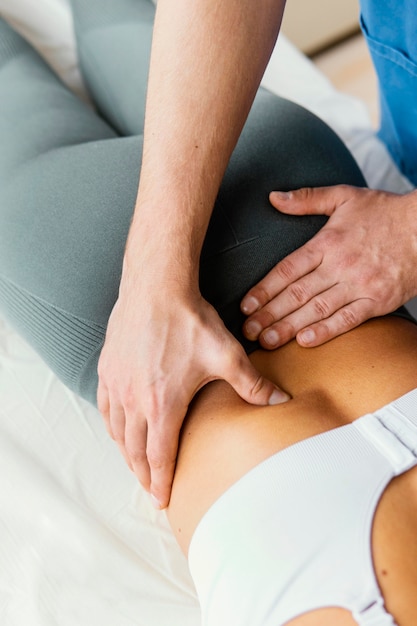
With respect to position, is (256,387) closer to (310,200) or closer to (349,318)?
(349,318)

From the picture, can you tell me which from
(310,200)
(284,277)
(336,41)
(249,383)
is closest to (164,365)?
(249,383)

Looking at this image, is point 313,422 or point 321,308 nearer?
point 313,422

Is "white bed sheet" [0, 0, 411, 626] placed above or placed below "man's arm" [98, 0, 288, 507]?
below

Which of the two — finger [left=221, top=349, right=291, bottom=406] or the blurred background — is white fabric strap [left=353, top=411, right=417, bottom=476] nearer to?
finger [left=221, top=349, right=291, bottom=406]

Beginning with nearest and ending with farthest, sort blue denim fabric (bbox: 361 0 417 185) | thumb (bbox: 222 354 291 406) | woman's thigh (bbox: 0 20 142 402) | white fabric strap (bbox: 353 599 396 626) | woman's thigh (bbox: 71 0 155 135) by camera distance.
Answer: white fabric strap (bbox: 353 599 396 626), thumb (bbox: 222 354 291 406), woman's thigh (bbox: 0 20 142 402), blue denim fabric (bbox: 361 0 417 185), woman's thigh (bbox: 71 0 155 135)

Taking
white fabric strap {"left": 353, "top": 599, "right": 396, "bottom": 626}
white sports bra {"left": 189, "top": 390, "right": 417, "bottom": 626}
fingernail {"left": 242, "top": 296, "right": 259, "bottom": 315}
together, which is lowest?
white fabric strap {"left": 353, "top": 599, "right": 396, "bottom": 626}

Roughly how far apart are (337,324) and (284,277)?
0.09 meters

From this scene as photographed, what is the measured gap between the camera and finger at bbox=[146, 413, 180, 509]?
0.82 m

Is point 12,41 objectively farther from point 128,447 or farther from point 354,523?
point 354,523

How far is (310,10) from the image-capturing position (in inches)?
78.6

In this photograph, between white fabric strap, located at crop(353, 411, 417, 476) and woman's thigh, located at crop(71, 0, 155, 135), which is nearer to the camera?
white fabric strap, located at crop(353, 411, 417, 476)

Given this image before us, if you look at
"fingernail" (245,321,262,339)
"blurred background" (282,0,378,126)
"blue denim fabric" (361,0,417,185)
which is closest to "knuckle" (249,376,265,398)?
"fingernail" (245,321,262,339)

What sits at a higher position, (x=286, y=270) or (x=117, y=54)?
(x=117, y=54)

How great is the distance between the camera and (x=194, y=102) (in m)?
0.92
